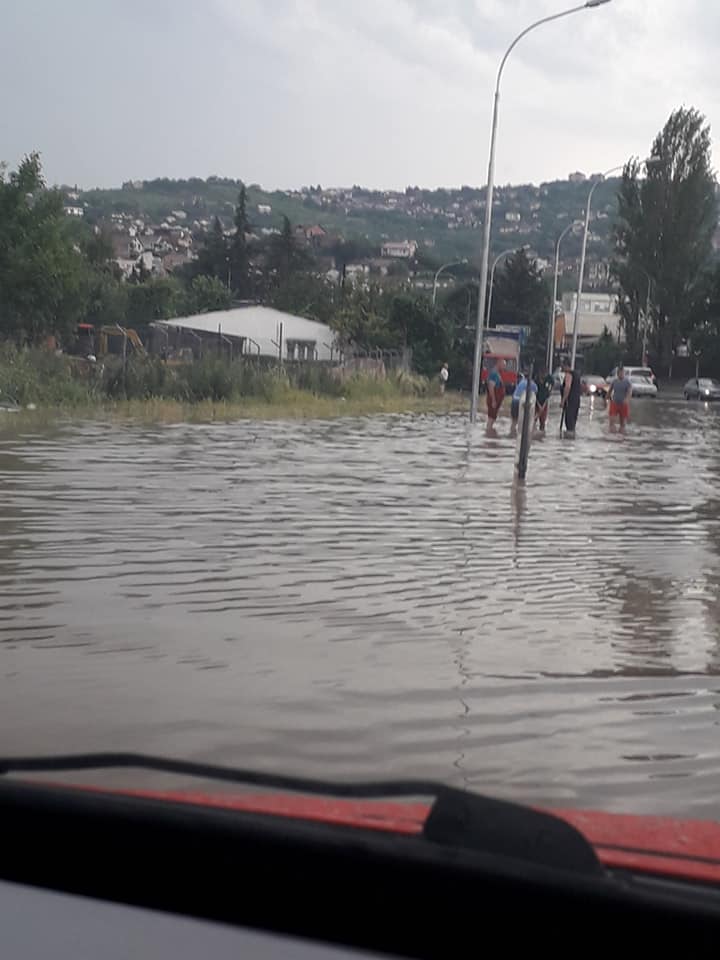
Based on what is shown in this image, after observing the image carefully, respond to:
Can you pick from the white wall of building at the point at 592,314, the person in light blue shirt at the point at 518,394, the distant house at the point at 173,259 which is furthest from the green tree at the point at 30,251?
the distant house at the point at 173,259

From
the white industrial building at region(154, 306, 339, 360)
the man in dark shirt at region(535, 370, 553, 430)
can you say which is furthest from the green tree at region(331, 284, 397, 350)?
the man in dark shirt at region(535, 370, 553, 430)

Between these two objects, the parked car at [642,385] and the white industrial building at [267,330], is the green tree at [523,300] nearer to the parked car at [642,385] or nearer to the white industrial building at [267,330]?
the white industrial building at [267,330]

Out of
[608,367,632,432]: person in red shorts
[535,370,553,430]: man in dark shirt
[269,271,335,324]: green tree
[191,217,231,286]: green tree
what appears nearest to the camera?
[535,370,553,430]: man in dark shirt

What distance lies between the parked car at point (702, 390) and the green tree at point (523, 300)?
17357mm

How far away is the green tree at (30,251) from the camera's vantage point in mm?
44875

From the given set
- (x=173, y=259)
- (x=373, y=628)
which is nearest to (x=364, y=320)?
(x=373, y=628)

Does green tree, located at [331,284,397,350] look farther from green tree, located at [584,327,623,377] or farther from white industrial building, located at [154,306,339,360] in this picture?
green tree, located at [584,327,623,377]

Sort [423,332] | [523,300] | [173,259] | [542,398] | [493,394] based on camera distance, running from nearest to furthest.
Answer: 1. [542,398]
2. [493,394]
3. [423,332]
4. [523,300]
5. [173,259]

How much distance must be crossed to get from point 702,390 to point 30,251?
1374 inches

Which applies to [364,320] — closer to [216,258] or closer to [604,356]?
[604,356]

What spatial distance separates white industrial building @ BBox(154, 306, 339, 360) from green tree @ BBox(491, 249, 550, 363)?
1605cm

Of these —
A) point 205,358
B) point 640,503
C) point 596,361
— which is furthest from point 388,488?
point 596,361

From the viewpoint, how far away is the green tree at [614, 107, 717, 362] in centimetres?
7675

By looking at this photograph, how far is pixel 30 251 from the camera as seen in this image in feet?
151
